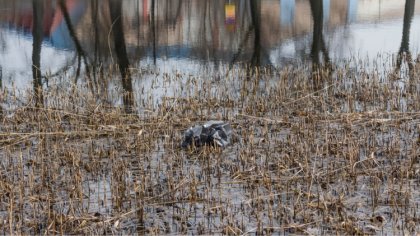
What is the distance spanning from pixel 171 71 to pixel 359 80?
16.6ft

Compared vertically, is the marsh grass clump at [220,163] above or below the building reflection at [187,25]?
below

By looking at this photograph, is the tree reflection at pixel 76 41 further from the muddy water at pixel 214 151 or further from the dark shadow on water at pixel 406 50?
the dark shadow on water at pixel 406 50

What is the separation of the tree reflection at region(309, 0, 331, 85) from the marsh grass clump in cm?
144

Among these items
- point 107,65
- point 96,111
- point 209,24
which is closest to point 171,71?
point 107,65

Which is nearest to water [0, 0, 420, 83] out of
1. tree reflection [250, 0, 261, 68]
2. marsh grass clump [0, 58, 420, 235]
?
tree reflection [250, 0, 261, 68]

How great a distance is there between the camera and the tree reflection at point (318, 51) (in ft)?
48.5

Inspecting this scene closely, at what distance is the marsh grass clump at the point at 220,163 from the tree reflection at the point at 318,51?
1441 millimetres

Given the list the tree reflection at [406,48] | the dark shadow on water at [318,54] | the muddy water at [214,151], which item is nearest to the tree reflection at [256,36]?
the muddy water at [214,151]

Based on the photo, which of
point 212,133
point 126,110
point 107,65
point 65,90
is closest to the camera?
point 212,133

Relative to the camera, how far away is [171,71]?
16.4 m

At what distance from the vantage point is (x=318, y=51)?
66.7 feet

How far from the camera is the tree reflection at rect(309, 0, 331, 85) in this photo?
1479 centimetres

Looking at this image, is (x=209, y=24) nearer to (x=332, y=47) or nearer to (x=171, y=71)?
(x=332, y=47)

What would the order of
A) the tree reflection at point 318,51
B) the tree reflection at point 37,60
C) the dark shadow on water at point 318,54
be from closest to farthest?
the tree reflection at point 37,60 < the dark shadow on water at point 318,54 < the tree reflection at point 318,51
